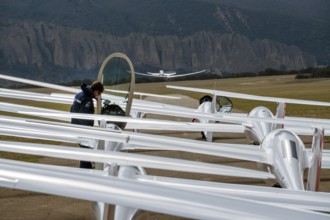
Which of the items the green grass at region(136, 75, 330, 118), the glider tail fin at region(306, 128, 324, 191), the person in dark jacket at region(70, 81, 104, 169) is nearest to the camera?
the glider tail fin at region(306, 128, 324, 191)

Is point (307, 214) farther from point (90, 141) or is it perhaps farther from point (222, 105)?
point (222, 105)

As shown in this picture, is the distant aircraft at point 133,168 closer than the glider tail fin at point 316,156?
Yes

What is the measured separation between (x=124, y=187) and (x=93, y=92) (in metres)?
6.94

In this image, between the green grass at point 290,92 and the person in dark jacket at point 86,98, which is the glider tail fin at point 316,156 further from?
the green grass at point 290,92

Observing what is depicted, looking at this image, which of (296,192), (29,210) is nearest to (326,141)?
(29,210)

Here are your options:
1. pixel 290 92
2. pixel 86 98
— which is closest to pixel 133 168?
pixel 86 98

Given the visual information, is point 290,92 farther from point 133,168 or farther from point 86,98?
point 133,168

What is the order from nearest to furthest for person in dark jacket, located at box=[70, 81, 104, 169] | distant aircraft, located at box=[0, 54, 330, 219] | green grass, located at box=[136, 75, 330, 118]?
1. distant aircraft, located at box=[0, 54, 330, 219]
2. person in dark jacket, located at box=[70, 81, 104, 169]
3. green grass, located at box=[136, 75, 330, 118]

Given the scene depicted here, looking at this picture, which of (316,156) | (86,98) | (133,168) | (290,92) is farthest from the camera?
(290,92)

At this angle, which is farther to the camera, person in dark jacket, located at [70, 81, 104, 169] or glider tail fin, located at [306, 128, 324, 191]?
person in dark jacket, located at [70, 81, 104, 169]

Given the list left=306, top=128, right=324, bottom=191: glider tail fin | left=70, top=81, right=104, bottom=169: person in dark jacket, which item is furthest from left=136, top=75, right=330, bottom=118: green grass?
left=306, top=128, right=324, bottom=191: glider tail fin

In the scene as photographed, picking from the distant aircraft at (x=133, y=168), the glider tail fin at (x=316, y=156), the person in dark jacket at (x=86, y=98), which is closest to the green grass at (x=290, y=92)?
the person in dark jacket at (x=86, y=98)

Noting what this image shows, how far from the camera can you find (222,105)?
1981 cm

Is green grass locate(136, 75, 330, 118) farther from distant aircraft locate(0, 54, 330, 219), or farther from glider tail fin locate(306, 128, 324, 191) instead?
glider tail fin locate(306, 128, 324, 191)
